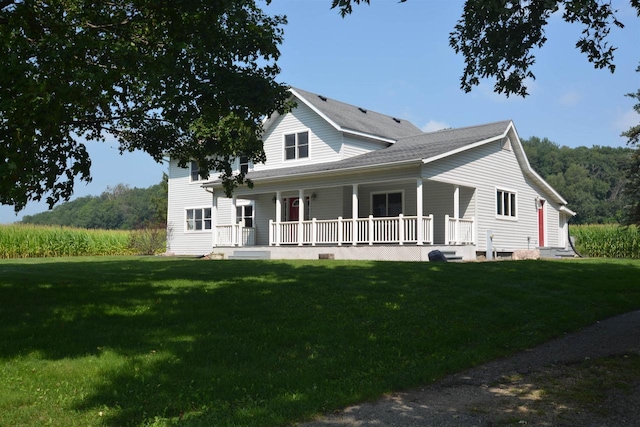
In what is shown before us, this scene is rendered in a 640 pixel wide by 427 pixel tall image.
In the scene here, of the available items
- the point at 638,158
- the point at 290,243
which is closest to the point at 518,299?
the point at 290,243

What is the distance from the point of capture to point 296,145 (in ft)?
94.8

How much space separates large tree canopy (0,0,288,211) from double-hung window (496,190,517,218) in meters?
16.2

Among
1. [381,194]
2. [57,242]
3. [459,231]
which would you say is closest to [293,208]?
[381,194]

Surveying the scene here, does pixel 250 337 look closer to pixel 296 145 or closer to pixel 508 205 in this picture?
pixel 296 145

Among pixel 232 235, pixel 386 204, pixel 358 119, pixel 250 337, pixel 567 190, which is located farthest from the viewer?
pixel 567 190

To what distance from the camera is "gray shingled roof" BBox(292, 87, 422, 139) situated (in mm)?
27641

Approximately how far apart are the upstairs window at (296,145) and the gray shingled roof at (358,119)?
1710mm

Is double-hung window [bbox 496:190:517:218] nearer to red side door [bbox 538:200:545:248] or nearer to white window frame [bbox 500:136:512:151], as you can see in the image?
white window frame [bbox 500:136:512:151]

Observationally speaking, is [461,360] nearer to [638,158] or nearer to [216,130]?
[216,130]

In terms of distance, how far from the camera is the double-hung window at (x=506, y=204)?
26875 millimetres

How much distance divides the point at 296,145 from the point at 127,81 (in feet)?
58.9

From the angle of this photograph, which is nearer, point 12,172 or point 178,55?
point 12,172

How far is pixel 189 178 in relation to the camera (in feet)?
115

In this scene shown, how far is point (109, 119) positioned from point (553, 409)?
994 cm
